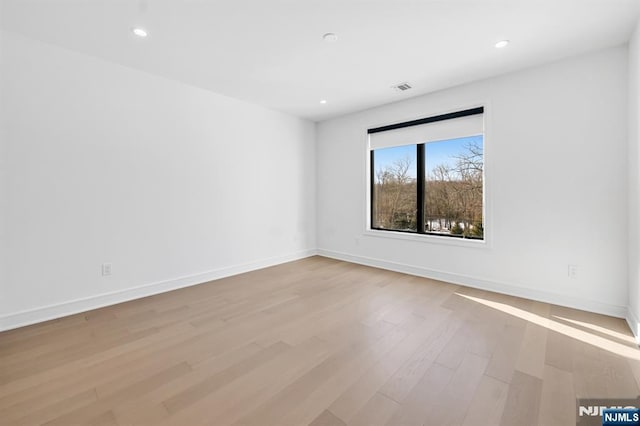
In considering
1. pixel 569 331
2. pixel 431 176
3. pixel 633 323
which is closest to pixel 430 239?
pixel 431 176

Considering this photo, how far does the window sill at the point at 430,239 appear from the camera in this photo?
139 inches

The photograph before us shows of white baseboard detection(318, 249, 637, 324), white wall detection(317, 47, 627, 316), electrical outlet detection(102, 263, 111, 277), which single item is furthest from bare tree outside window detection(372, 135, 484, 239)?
electrical outlet detection(102, 263, 111, 277)

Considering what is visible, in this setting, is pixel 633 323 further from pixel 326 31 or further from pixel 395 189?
pixel 326 31

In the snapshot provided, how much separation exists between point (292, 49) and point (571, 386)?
3.43m

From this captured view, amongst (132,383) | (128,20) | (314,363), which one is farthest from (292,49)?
(132,383)

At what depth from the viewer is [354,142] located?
16.0ft

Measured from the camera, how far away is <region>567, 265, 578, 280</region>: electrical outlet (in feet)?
9.39

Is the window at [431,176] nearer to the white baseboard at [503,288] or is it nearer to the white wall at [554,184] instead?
the white wall at [554,184]

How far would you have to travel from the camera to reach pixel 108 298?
297 cm

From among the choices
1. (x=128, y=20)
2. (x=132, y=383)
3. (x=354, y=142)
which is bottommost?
(x=132, y=383)

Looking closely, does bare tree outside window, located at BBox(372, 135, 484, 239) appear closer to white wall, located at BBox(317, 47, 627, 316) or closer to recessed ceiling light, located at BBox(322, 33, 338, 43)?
white wall, located at BBox(317, 47, 627, 316)

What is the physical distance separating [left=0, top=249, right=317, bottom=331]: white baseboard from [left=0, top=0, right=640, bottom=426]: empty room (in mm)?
18

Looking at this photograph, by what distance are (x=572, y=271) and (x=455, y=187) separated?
5.26 ft

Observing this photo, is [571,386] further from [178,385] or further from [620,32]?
[620,32]
